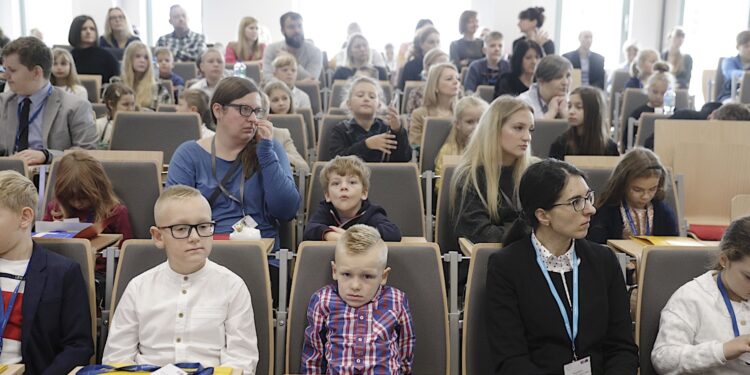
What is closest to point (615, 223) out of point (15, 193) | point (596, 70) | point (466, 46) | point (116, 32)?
point (15, 193)

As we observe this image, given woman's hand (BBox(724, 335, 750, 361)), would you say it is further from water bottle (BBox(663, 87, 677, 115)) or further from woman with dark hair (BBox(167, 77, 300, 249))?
water bottle (BBox(663, 87, 677, 115))

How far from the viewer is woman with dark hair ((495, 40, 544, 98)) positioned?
584 centimetres

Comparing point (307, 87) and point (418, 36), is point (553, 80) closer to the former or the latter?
point (307, 87)

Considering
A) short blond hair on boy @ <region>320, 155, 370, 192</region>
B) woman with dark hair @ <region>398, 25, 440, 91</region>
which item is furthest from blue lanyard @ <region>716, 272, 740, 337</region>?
woman with dark hair @ <region>398, 25, 440, 91</region>

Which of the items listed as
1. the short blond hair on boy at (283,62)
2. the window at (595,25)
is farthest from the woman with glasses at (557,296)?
the window at (595,25)

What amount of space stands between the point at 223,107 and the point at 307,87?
11.9 feet

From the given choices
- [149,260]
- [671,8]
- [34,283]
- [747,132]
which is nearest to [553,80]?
[747,132]

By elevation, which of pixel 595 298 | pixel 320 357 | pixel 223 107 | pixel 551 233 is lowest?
pixel 320 357

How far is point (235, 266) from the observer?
2.48 metres

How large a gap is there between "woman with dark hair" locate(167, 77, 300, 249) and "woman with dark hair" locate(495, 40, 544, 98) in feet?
10.2

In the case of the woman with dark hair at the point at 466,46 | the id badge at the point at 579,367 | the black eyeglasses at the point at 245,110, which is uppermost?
the woman with dark hair at the point at 466,46

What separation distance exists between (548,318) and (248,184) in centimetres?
134

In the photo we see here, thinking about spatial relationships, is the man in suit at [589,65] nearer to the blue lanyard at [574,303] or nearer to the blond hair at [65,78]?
the blond hair at [65,78]

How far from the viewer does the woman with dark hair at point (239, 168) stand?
9.97 ft
